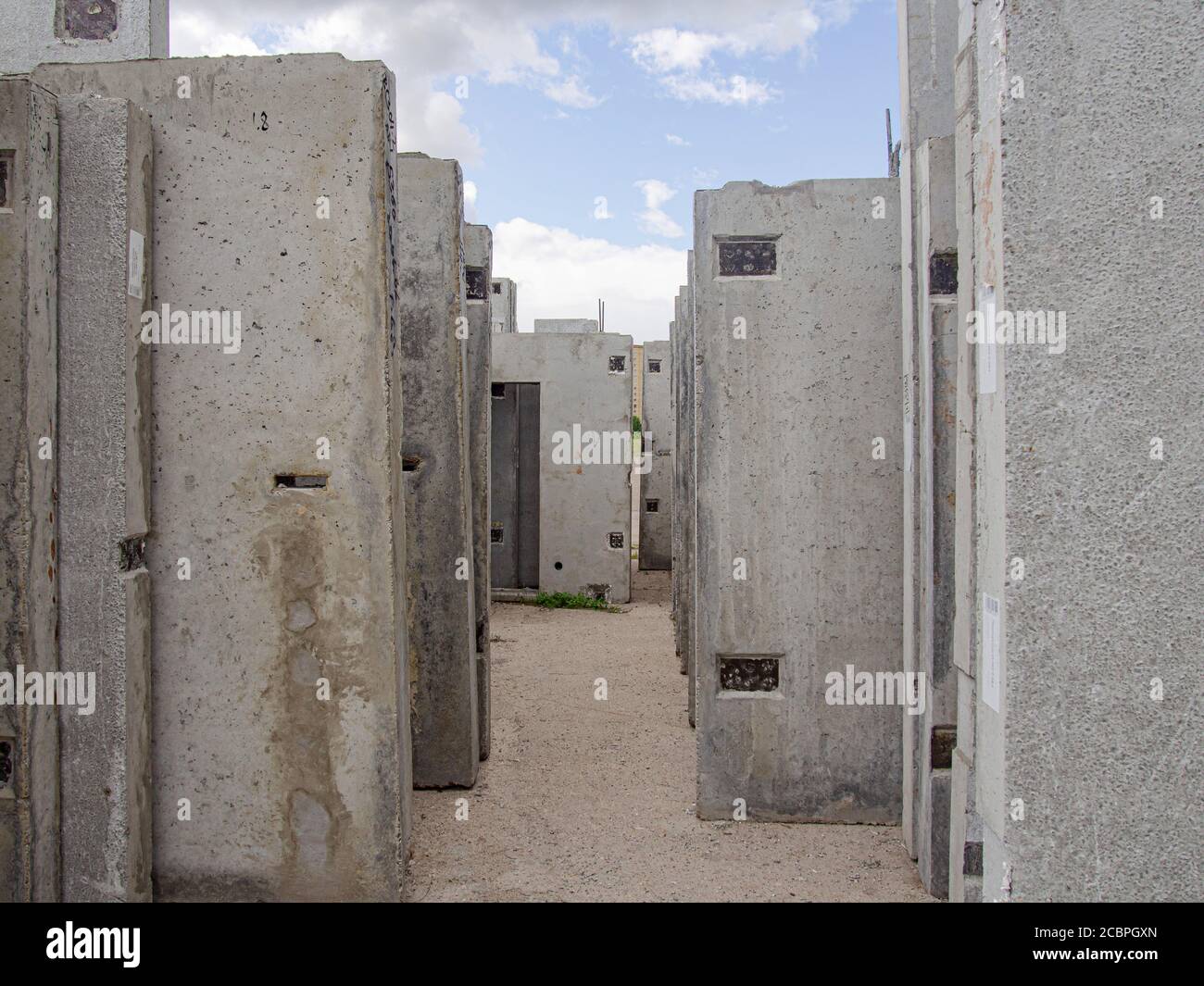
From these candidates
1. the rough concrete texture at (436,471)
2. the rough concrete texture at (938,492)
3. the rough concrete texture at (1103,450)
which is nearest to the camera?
the rough concrete texture at (1103,450)

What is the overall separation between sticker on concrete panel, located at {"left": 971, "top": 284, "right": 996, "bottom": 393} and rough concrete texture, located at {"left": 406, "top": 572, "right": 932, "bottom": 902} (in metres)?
2.24

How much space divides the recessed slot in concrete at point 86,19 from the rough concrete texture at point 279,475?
1.46 m

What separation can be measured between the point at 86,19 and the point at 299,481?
8.80 ft

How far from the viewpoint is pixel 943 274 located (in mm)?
3537

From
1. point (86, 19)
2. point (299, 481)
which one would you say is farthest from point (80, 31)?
point (299, 481)

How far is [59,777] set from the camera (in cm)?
308

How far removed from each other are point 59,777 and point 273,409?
1362mm

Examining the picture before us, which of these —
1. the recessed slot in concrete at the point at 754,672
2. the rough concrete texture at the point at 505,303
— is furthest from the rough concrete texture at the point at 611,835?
the rough concrete texture at the point at 505,303

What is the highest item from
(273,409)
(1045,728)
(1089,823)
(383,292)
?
(383,292)

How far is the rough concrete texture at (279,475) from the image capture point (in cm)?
327

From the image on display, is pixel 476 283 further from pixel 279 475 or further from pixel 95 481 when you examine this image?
pixel 95 481

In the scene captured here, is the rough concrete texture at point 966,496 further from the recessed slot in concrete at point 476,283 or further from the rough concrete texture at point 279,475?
the recessed slot in concrete at point 476,283

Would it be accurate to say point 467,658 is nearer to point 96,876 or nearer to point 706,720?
point 706,720

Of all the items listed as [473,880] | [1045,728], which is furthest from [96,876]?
[1045,728]
